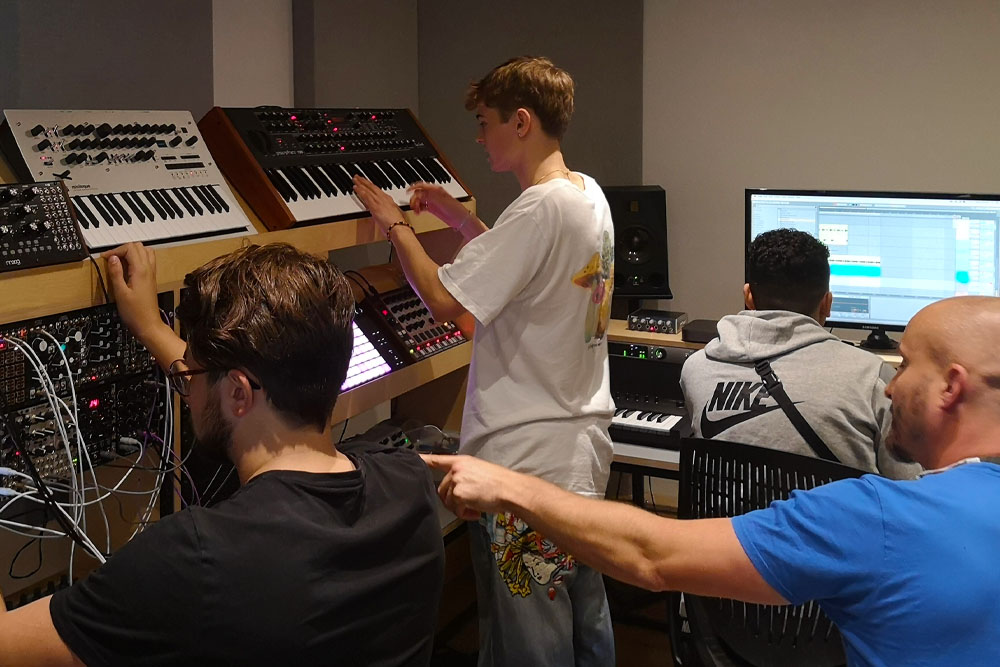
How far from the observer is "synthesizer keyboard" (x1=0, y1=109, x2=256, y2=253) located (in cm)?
197

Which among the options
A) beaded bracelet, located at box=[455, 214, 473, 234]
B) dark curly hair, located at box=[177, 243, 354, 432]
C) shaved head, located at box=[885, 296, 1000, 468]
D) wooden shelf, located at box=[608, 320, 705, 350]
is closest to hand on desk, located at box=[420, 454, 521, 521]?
dark curly hair, located at box=[177, 243, 354, 432]

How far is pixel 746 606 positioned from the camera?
2.20 meters

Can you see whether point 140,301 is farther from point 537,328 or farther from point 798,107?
point 798,107

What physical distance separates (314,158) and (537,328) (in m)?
0.73

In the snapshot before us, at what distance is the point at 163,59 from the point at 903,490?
2311 mm

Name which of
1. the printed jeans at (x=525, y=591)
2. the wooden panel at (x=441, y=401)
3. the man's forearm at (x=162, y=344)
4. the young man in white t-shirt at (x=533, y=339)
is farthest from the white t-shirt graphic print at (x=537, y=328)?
the wooden panel at (x=441, y=401)

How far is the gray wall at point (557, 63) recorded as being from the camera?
4.05 m

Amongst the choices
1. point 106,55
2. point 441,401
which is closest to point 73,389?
point 106,55

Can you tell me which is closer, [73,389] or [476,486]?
[476,486]

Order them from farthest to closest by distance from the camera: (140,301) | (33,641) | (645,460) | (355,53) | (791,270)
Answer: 1. (355,53)
2. (645,460)
3. (791,270)
4. (140,301)
5. (33,641)

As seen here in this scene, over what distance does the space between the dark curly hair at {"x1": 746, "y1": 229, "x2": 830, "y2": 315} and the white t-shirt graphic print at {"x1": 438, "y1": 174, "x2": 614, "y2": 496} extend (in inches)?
16.6

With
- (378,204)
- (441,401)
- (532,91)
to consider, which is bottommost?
(441,401)

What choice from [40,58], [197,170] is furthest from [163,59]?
[197,170]

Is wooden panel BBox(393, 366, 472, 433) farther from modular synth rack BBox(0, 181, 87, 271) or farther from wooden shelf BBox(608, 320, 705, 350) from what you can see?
modular synth rack BBox(0, 181, 87, 271)
